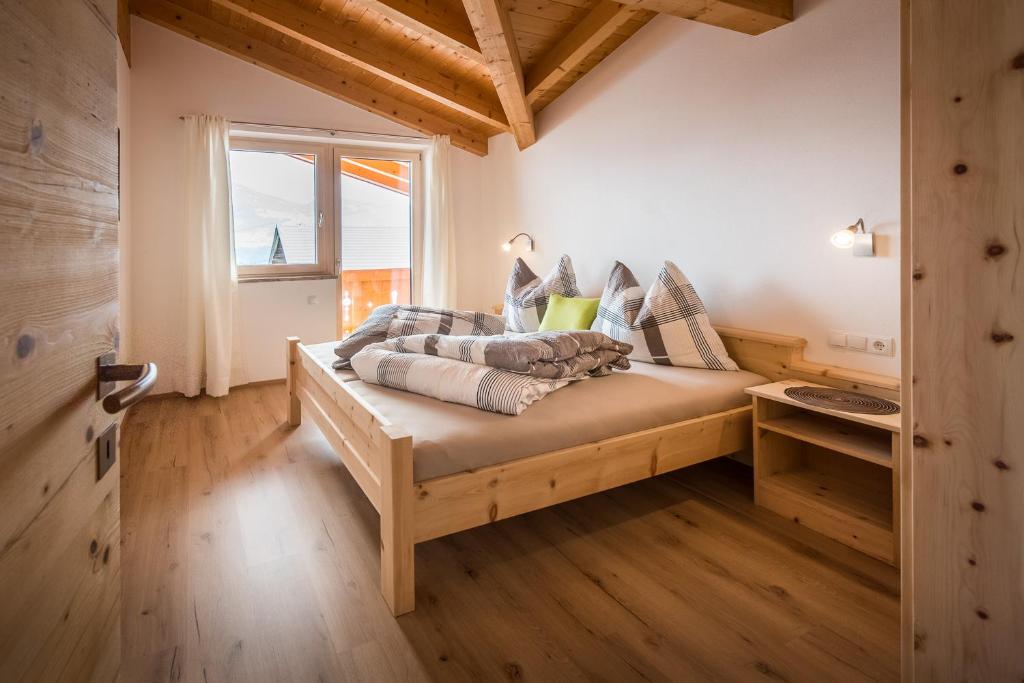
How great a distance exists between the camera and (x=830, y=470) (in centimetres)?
253

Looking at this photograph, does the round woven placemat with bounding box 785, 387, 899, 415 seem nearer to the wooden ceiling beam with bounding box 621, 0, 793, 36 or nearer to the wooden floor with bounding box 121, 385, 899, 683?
the wooden floor with bounding box 121, 385, 899, 683

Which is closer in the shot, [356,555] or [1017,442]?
[1017,442]

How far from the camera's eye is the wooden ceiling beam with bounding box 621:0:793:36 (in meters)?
2.46

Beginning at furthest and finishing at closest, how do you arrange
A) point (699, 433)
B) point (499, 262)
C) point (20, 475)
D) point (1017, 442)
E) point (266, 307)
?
point (499, 262), point (266, 307), point (699, 433), point (1017, 442), point (20, 475)

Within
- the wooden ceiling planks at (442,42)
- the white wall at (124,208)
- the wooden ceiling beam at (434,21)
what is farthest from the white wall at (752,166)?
the white wall at (124,208)

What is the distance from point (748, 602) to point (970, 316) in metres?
1.21

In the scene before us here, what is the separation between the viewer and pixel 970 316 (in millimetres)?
920

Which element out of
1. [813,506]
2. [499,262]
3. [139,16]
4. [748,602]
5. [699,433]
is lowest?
[748,602]

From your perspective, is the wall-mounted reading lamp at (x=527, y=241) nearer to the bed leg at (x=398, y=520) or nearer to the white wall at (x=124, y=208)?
the white wall at (x=124, y=208)

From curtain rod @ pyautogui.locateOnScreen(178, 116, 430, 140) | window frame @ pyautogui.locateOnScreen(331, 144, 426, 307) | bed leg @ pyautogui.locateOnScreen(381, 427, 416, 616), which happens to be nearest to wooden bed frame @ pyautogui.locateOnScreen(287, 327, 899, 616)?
bed leg @ pyautogui.locateOnScreen(381, 427, 416, 616)

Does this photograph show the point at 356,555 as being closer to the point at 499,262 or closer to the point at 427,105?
the point at 499,262

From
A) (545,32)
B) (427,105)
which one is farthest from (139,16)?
(545,32)

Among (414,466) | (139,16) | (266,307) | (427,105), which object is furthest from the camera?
(427,105)

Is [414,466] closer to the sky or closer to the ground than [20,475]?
closer to the ground
